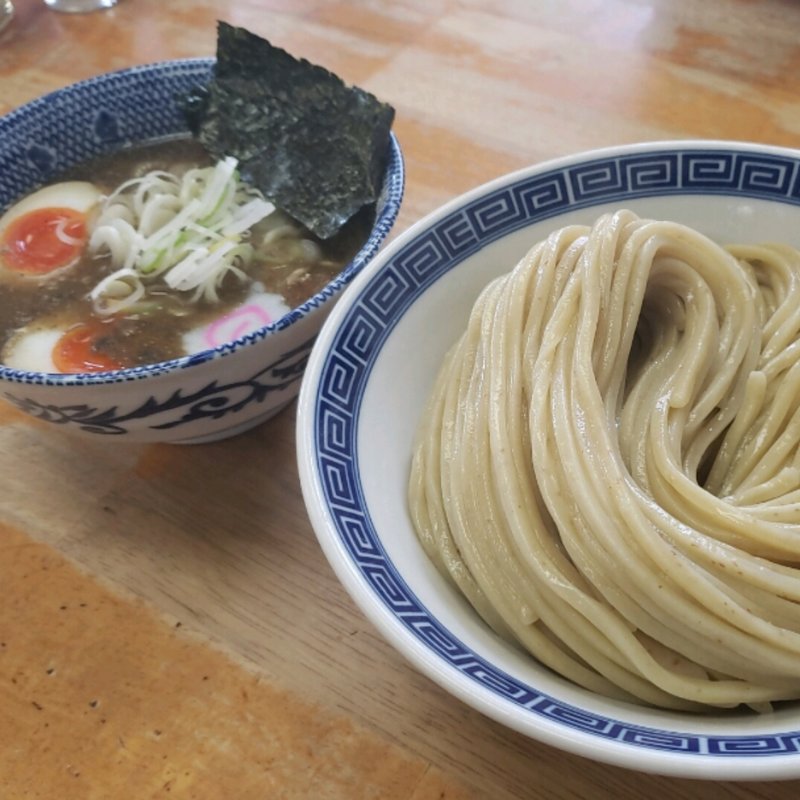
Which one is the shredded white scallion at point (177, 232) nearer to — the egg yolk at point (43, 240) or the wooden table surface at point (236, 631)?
the egg yolk at point (43, 240)

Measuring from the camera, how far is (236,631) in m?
1.29

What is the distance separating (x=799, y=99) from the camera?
2193 millimetres

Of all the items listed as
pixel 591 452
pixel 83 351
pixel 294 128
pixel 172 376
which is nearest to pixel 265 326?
pixel 172 376

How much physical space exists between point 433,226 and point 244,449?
0.54m

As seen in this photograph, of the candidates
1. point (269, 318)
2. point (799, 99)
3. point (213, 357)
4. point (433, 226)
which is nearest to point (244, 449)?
point (269, 318)

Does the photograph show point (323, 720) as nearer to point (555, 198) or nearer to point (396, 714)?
point (396, 714)

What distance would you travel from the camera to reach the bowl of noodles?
0.95 meters

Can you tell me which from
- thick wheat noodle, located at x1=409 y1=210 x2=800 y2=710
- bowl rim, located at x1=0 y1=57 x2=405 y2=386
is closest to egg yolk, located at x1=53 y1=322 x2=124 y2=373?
bowl rim, located at x1=0 y1=57 x2=405 y2=386

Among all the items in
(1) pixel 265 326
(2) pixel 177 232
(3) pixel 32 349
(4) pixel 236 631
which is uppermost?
(1) pixel 265 326

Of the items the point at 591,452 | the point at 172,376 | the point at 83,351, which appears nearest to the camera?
the point at 591,452

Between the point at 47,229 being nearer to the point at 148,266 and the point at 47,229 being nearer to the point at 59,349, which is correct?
the point at 148,266

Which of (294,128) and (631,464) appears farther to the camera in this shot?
(294,128)

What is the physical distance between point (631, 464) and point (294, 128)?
3.40ft

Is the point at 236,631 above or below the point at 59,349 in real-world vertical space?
below
